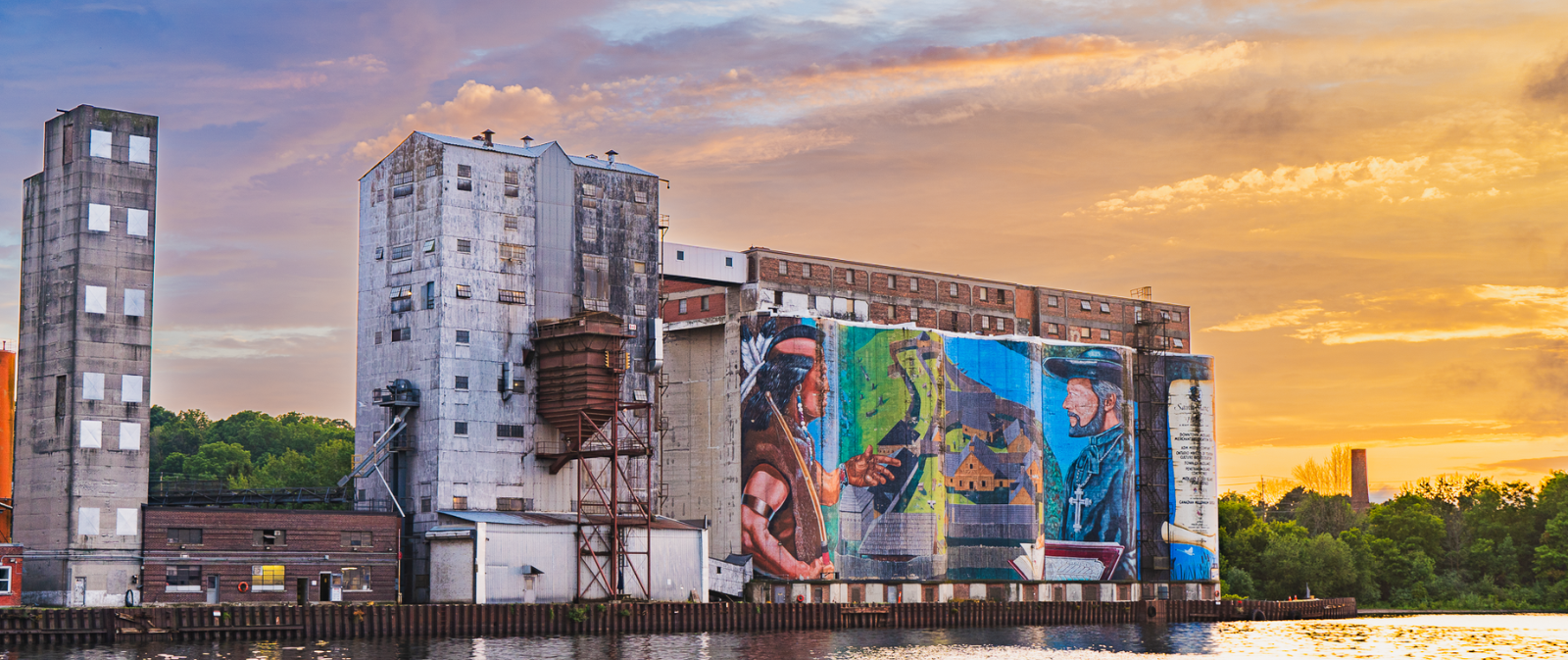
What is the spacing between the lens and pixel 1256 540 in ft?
612

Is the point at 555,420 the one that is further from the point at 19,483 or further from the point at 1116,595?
the point at 1116,595

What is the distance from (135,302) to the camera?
3622 inches

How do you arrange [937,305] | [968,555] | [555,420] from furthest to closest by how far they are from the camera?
1. [937,305]
2. [968,555]
3. [555,420]

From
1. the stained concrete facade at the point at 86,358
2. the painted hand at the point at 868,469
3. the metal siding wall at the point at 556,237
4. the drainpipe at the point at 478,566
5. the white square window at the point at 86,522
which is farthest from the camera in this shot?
the painted hand at the point at 868,469

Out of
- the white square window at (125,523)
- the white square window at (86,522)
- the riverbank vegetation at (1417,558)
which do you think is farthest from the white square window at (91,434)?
the riverbank vegetation at (1417,558)

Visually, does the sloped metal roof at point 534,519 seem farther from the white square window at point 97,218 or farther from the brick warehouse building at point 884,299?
the white square window at point 97,218

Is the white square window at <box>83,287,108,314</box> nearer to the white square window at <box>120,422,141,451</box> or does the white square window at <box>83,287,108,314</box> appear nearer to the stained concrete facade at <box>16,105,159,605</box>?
the stained concrete facade at <box>16,105,159,605</box>

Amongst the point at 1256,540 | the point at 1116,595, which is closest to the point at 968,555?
the point at 1116,595

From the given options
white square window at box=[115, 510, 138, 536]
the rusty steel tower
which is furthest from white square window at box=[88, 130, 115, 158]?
the rusty steel tower

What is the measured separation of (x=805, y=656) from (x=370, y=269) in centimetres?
4530

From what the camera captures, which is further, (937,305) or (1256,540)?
(1256,540)

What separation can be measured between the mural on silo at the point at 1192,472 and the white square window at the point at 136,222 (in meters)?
95.4

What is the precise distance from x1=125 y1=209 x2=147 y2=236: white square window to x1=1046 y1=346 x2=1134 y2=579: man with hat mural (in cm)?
7948

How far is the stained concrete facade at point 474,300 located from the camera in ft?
349
